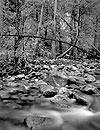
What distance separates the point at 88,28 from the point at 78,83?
12319 mm

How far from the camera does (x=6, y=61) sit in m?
7.54

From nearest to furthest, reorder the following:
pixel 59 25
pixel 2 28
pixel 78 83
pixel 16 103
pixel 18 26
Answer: pixel 16 103 < pixel 78 83 < pixel 18 26 < pixel 2 28 < pixel 59 25

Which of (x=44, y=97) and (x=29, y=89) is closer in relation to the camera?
(x=44, y=97)

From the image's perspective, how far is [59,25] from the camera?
1506 centimetres

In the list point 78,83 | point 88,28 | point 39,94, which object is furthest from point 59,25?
point 39,94

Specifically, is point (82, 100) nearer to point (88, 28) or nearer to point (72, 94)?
point (72, 94)

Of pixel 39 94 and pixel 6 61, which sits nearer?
pixel 39 94

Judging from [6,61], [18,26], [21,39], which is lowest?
[6,61]

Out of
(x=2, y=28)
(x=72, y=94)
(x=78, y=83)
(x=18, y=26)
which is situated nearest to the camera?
(x=72, y=94)

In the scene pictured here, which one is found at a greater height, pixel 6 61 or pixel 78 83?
pixel 6 61

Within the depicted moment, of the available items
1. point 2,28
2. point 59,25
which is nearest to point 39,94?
point 2,28

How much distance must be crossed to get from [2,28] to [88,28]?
1160 cm

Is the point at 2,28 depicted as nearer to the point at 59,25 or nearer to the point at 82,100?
the point at 82,100

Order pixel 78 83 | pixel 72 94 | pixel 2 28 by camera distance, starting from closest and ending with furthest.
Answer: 1. pixel 72 94
2. pixel 78 83
3. pixel 2 28
